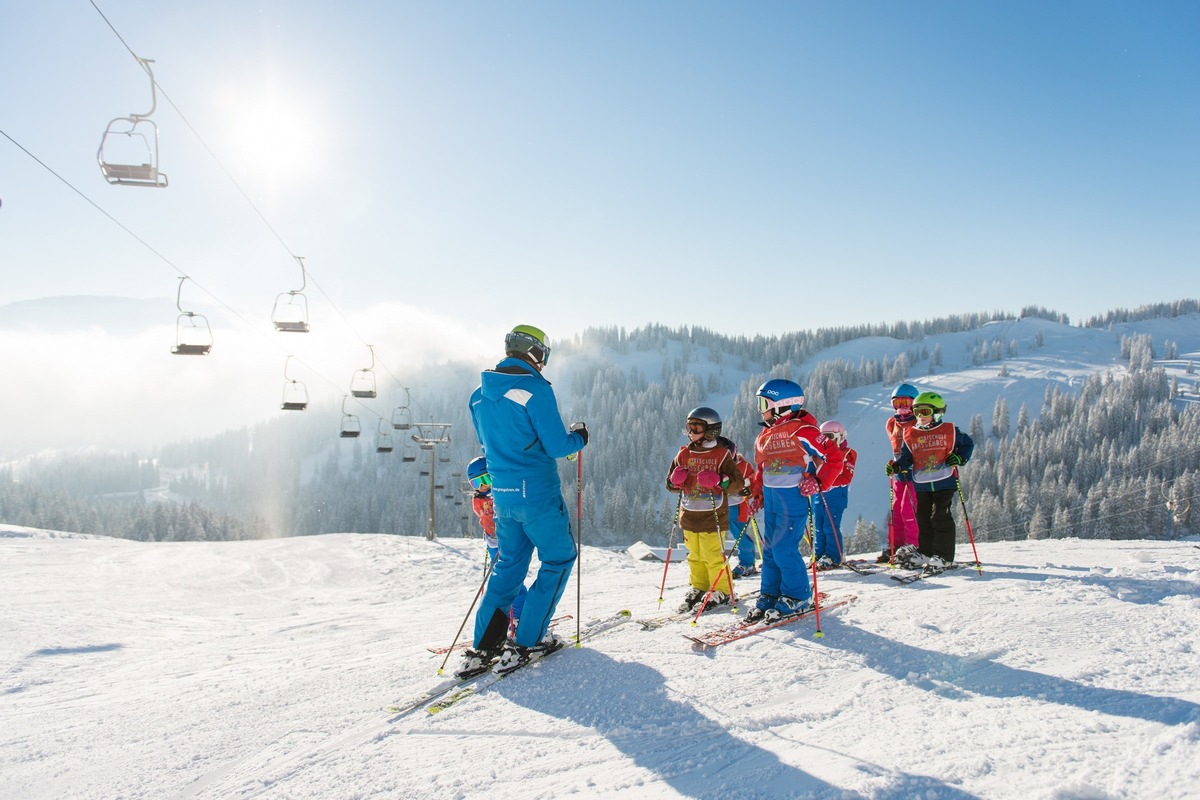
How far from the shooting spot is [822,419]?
4569 inches

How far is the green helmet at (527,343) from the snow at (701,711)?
2.44 meters

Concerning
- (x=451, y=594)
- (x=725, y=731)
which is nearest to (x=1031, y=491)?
(x=451, y=594)

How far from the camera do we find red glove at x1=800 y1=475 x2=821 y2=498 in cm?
538

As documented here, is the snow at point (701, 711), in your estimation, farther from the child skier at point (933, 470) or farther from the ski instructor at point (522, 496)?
the child skier at point (933, 470)

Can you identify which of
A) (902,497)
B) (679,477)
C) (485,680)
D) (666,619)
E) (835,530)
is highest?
(679,477)

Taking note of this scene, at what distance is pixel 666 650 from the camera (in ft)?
15.1

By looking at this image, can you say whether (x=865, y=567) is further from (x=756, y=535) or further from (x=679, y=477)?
(x=679, y=477)

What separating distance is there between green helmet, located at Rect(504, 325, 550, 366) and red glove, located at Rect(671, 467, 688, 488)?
7.51 ft

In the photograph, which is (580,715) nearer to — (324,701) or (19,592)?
(324,701)

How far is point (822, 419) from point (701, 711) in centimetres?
12070

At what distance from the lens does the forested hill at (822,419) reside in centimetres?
6744

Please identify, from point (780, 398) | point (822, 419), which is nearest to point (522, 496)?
point (780, 398)

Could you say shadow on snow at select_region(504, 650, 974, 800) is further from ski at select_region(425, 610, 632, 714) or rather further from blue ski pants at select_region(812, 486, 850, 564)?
blue ski pants at select_region(812, 486, 850, 564)

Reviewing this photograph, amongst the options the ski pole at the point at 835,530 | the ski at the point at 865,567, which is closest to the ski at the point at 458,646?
the ski pole at the point at 835,530
